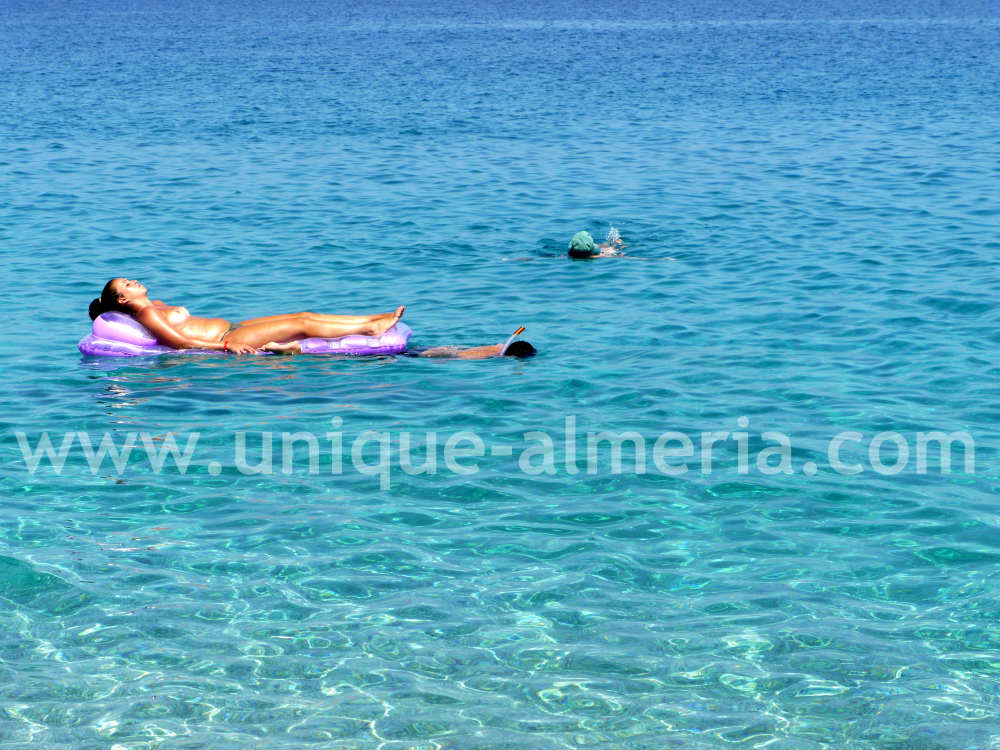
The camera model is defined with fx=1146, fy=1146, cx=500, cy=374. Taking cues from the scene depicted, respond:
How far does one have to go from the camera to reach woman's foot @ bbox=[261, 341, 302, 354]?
42.1 feet

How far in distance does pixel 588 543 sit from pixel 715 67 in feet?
143

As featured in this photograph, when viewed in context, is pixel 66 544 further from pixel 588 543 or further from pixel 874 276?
pixel 874 276

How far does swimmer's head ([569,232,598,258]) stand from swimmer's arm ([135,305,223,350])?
21.5 ft

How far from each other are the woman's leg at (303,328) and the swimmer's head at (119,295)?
3.88 ft

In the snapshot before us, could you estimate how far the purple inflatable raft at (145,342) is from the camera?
12867mm

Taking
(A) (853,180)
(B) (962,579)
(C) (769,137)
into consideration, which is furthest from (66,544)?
(C) (769,137)

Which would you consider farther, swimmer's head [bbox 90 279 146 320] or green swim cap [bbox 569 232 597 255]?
green swim cap [bbox 569 232 597 255]

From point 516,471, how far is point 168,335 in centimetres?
509

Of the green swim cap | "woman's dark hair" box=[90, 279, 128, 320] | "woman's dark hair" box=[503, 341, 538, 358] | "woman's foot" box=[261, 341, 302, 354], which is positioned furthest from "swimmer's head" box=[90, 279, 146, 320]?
the green swim cap

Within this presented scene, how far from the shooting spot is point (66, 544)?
337 inches

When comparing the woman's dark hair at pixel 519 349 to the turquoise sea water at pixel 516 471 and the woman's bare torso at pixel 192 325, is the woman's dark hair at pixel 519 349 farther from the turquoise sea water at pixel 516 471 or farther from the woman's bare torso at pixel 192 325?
the woman's bare torso at pixel 192 325

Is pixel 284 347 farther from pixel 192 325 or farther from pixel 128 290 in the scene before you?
pixel 128 290

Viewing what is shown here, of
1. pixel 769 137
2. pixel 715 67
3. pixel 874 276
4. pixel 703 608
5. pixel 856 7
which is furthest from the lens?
pixel 856 7

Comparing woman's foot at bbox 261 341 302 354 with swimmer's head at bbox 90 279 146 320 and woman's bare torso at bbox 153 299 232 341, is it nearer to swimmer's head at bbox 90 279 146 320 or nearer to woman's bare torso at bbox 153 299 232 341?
woman's bare torso at bbox 153 299 232 341
